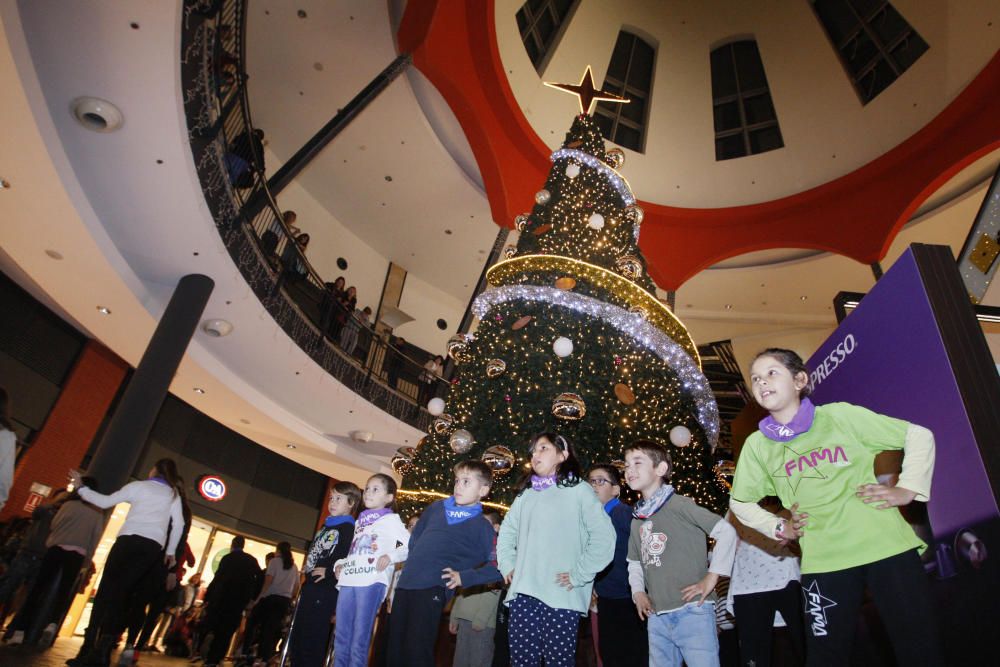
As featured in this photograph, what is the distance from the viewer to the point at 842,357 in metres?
2.90

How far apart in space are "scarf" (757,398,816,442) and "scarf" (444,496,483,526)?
1625 mm

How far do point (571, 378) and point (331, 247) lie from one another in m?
10.2

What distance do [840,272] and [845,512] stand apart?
41.8 feet

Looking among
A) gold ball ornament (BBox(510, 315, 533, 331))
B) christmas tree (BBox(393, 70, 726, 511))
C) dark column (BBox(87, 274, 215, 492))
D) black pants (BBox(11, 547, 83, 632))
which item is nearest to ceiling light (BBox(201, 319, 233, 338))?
dark column (BBox(87, 274, 215, 492))

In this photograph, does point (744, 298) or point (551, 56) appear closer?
point (551, 56)

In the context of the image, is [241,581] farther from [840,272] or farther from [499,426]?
[840,272]

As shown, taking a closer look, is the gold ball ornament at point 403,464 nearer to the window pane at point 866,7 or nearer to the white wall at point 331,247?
the white wall at point 331,247

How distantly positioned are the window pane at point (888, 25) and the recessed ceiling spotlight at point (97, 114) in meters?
12.1

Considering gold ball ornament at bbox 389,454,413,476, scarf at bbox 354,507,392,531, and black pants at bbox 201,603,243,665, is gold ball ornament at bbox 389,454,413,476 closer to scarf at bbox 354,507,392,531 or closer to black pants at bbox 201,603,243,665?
scarf at bbox 354,507,392,531

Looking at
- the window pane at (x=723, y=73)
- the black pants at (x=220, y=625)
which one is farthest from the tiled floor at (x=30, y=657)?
the window pane at (x=723, y=73)

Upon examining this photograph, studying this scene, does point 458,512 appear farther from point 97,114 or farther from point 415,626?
point 97,114

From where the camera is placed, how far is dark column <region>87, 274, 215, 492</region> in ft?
22.2

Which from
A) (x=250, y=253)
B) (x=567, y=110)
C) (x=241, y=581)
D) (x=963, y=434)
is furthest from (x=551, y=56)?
(x=963, y=434)

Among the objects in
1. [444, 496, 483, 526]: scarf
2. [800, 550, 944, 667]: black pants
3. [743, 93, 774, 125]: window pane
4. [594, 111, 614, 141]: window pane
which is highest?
[743, 93, 774, 125]: window pane
